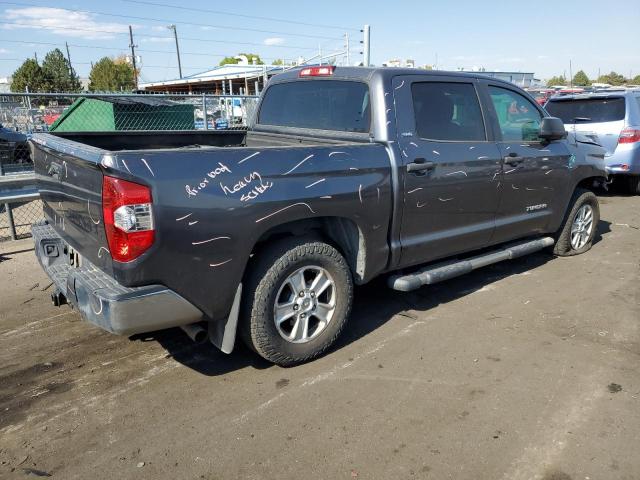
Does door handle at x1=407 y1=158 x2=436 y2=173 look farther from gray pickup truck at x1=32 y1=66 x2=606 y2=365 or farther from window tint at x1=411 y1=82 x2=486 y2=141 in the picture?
window tint at x1=411 y1=82 x2=486 y2=141

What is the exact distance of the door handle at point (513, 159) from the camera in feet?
15.8

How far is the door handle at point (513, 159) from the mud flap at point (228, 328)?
9.16 ft

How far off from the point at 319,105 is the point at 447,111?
1.05 m

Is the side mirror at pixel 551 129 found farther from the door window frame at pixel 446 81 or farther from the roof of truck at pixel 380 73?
the roof of truck at pixel 380 73

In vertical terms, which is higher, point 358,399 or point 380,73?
point 380,73

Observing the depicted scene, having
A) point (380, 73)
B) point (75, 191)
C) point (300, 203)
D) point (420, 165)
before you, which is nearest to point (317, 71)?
point (380, 73)

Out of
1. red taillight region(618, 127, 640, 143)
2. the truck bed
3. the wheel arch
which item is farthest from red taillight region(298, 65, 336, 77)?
red taillight region(618, 127, 640, 143)

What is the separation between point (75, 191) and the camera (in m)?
3.23

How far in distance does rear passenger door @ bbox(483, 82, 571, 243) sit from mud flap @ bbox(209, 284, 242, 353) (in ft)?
8.96

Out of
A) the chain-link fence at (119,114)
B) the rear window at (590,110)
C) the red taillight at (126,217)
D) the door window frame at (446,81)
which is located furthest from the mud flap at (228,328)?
the rear window at (590,110)

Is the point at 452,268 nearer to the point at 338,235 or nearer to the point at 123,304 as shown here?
the point at 338,235

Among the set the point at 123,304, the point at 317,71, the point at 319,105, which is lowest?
the point at 123,304

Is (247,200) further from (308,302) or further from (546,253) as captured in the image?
(546,253)

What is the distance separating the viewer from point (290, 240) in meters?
3.56
